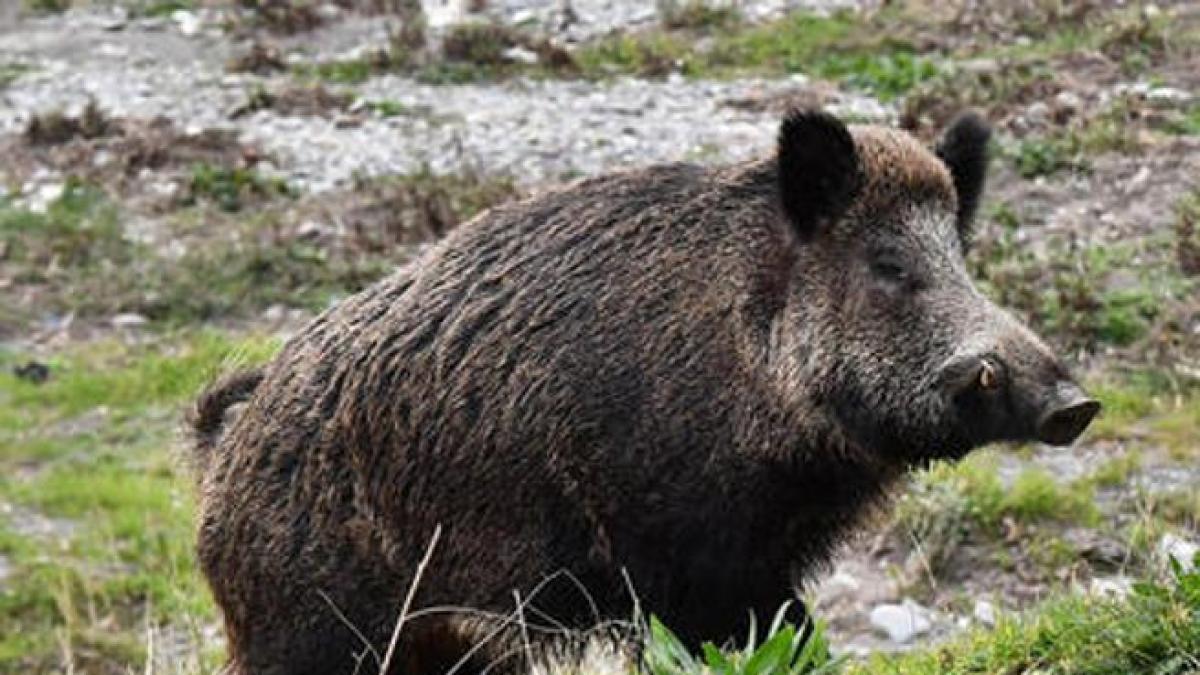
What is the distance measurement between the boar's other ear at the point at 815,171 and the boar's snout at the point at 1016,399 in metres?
0.65

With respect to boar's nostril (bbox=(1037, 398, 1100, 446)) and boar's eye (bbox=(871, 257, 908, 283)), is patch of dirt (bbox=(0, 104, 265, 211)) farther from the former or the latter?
boar's nostril (bbox=(1037, 398, 1100, 446))

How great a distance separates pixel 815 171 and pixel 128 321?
8216mm

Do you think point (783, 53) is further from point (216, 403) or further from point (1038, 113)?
point (216, 403)

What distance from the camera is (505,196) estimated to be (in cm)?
1364

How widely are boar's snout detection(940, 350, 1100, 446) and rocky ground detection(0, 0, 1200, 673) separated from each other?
1632 mm

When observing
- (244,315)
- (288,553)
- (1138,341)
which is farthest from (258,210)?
(288,553)

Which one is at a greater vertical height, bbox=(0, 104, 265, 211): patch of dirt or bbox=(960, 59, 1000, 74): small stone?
bbox=(960, 59, 1000, 74): small stone

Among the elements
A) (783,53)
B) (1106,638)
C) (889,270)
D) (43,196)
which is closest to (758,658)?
(1106,638)

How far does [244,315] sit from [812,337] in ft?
26.2

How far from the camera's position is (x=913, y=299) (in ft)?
17.5

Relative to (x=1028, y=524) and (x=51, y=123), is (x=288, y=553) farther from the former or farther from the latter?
(x=51, y=123)

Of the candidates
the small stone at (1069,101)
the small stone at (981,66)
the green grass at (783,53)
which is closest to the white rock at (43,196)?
the green grass at (783,53)

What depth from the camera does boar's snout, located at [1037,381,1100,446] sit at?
4.73 metres

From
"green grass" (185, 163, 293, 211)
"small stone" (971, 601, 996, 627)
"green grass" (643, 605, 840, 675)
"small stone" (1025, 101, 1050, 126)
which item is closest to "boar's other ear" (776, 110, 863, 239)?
"green grass" (643, 605, 840, 675)
